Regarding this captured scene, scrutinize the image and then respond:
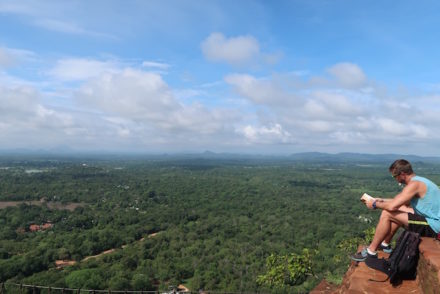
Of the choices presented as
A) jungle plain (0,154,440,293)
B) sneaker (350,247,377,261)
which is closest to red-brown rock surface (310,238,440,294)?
sneaker (350,247,377,261)

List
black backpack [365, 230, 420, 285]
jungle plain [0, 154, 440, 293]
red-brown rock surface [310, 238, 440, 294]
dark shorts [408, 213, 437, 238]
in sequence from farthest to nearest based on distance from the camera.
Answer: jungle plain [0, 154, 440, 293] → dark shorts [408, 213, 437, 238] → black backpack [365, 230, 420, 285] → red-brown rock surface [310, 238, 440, 294]

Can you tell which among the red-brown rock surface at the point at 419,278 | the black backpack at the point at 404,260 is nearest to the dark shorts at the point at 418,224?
the red-brown rock surface at the point at 419,278

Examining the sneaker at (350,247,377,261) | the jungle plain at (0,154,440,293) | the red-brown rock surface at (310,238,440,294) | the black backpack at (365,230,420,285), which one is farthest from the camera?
the jungle plain at (0,154,440,293)

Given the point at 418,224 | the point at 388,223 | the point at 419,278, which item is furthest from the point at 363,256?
the point at 418,224

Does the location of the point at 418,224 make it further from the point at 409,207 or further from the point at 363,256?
the point at 363,256

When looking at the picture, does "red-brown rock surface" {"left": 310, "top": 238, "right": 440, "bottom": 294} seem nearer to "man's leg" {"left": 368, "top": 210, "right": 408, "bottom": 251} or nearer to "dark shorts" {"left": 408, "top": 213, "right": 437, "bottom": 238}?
"dark shorts" {"left": 408, "top": 213, "right": 437, "bottom": 238}

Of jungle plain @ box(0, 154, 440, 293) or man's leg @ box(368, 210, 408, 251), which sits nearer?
man's leg @ box(368, 210, 408, 251)

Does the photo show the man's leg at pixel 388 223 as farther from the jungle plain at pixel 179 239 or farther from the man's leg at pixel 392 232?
the jungle plain at pixel 179 239
